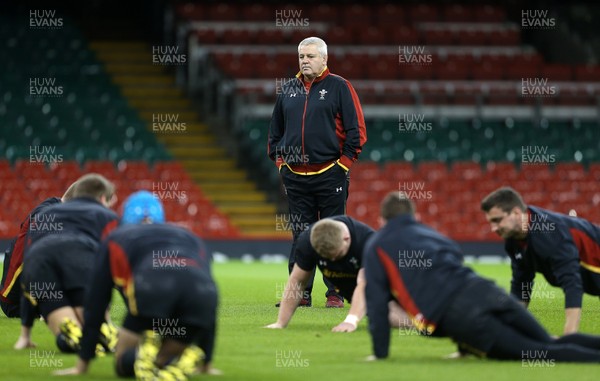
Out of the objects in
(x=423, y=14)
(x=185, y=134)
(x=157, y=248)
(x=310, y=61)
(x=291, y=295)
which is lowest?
(x=291, y=295)

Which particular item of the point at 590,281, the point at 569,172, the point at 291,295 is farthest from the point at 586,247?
the point at 569,172

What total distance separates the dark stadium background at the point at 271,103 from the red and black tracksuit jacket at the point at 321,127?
39.6 feet

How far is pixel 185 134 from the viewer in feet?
98.8

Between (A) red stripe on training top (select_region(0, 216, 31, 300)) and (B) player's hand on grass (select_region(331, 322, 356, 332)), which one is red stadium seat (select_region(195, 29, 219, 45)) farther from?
(B) player's hand on grass (select_region(331, 322, 356, 332))

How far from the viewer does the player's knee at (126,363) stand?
702 cm

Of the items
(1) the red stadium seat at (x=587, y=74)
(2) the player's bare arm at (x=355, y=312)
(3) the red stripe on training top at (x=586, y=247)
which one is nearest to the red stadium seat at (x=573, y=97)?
(1) the red stadium seat at (x=587, y=74)

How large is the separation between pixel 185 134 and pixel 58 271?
2210 cm

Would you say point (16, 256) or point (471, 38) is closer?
point (16, 256)

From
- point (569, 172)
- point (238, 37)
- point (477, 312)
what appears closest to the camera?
point (477, 312)

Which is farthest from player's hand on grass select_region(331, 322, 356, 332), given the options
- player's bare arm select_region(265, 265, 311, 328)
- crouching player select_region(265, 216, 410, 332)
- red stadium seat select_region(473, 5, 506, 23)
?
red stadium seat select_region(473, 5, 506, 23)

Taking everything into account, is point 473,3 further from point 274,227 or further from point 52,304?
point 52,304

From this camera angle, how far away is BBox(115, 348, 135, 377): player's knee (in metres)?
7.02

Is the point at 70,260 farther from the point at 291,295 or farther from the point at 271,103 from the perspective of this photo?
the point at 271,103

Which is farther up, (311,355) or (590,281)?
(590,281)
